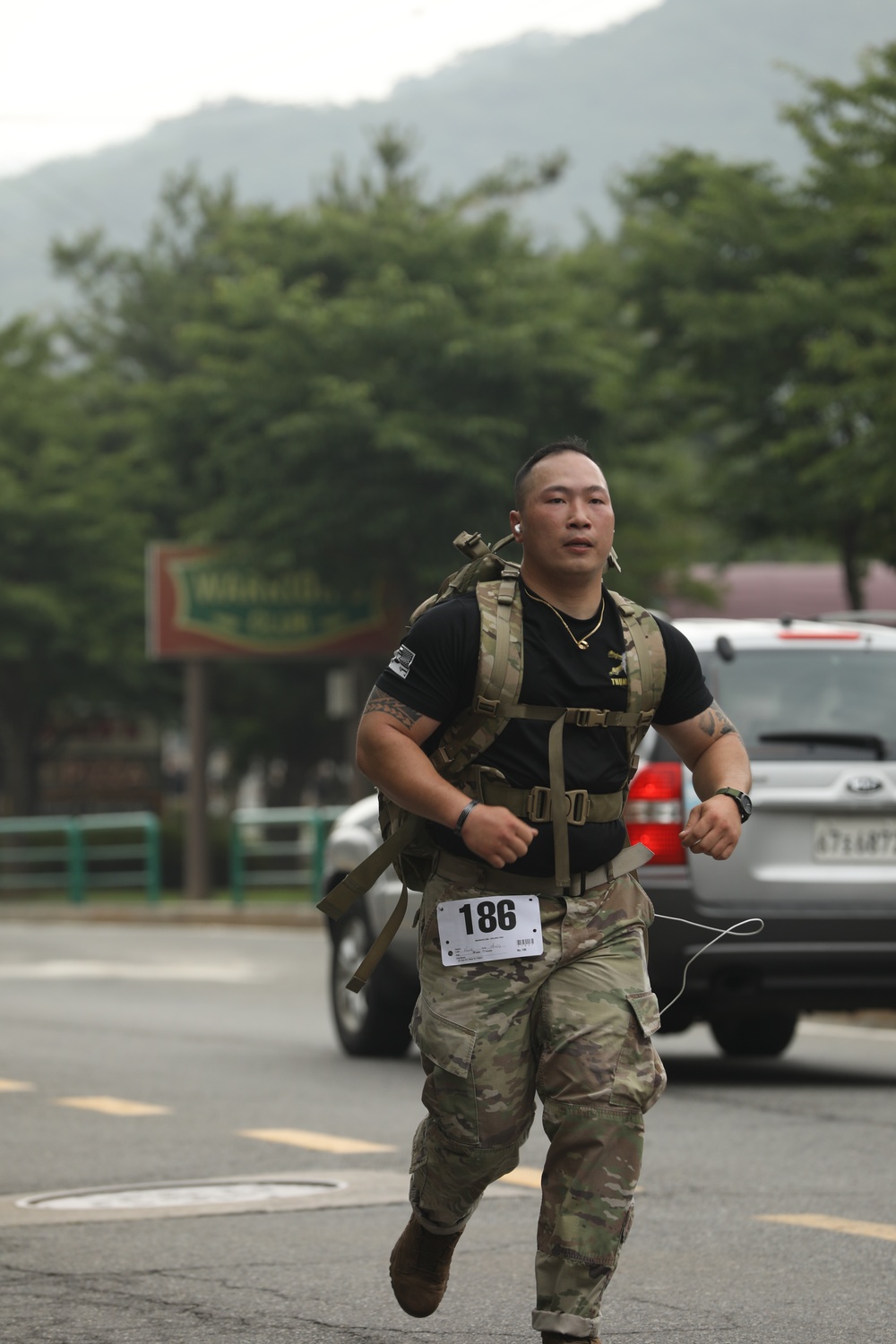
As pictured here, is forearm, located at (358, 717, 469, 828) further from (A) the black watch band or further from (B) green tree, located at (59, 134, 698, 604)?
(B) green tree, located at (59, 134, 698, 604)

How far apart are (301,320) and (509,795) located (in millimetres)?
24033

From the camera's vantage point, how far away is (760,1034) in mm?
11555

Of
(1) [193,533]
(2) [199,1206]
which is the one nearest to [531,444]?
(1) [193,533]

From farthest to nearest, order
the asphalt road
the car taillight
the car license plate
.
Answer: the car license plate → the car taillight → the asphalt road

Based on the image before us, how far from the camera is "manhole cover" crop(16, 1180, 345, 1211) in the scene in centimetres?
745

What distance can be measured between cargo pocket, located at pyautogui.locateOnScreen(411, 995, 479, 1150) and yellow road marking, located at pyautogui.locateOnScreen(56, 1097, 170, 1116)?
4936 mm

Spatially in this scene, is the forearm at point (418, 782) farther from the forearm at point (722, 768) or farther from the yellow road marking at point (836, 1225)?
the yellow road marking at point (836, 1225)

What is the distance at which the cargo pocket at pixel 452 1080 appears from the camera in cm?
481

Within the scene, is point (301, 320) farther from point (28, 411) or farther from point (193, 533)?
point (28, 411)

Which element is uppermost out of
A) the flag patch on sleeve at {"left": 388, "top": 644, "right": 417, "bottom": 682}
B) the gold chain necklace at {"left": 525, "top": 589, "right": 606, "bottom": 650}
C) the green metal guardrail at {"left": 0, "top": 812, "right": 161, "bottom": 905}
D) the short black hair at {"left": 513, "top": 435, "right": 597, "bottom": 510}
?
the short black hair at {"left": 513, "top": 435, "right": 597, "bottom": 510}

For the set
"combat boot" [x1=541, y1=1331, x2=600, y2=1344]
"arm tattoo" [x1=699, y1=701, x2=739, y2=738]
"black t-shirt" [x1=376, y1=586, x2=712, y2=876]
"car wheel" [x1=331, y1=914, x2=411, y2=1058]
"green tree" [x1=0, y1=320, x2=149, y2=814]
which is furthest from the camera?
"green tree" [x1=0, y1=320, x2=149, y2=814]

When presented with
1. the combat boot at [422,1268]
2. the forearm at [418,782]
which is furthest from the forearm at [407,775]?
the combat boot at [422,1268]

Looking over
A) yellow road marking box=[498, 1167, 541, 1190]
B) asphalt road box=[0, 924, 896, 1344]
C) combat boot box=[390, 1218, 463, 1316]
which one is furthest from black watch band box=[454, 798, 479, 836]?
yellow road marking box=[498, 1167, 541, 1190]

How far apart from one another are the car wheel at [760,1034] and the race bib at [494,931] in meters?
6.80
